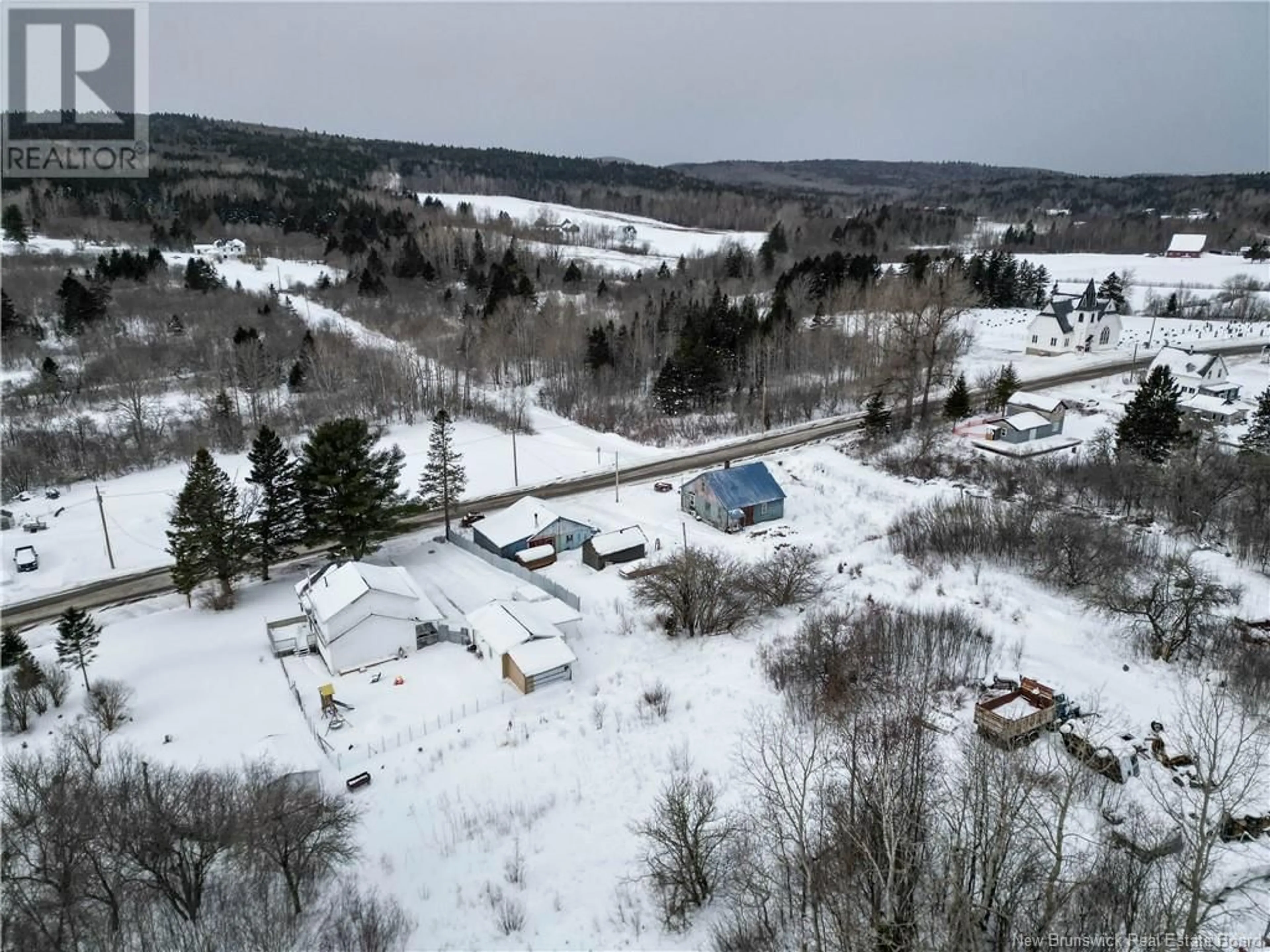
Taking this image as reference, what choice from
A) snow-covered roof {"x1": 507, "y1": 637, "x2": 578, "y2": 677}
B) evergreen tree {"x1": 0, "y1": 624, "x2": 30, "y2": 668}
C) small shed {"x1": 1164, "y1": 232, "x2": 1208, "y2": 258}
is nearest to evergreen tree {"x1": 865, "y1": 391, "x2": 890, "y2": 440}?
snow-covered roof {"x1": 507, "y1": 637, "x2": 578, "y2": 677}

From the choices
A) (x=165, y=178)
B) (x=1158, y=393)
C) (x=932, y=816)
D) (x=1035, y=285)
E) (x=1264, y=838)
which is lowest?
(x=1264, y=838)

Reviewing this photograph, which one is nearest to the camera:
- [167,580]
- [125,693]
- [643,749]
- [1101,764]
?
[1101,764]

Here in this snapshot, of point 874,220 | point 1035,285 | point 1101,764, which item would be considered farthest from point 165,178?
point 1101,764

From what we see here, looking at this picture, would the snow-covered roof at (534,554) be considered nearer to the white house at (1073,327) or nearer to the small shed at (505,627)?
the small shed at (505,627)

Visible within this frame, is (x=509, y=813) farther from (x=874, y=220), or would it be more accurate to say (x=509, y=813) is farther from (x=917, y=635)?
(x=874, y=220)

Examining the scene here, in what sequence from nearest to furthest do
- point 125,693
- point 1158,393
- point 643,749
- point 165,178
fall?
point 643,749 < point 125,693 < point 1158,393 < point 165,178

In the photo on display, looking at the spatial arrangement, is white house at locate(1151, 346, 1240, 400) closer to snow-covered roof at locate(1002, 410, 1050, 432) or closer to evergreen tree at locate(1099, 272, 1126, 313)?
snow-covered roof at locate(1002, 410, 1050, 432)
